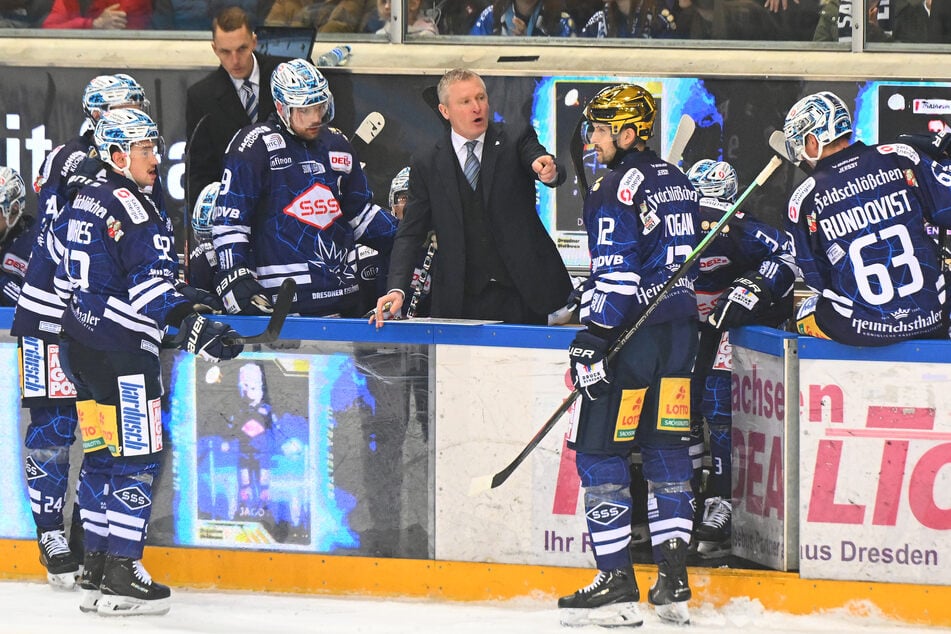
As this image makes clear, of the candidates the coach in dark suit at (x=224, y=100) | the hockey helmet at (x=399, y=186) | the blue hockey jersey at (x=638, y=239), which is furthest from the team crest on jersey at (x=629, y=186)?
the coach in dark suit at (x=224, y=100)

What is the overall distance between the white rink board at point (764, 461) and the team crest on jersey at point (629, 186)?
2.51 ft

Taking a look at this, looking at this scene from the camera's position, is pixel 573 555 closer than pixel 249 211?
Yes

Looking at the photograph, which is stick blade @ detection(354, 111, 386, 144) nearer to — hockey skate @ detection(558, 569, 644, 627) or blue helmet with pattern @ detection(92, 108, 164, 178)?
blue helmet with pattern @ detection(92, 108, 164, 178)

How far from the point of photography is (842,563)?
4969mm

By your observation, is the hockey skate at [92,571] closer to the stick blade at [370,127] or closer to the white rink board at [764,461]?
the white rink board at [764,461]

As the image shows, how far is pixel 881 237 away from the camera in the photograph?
4898 mm

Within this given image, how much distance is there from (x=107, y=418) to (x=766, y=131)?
11.7 ft

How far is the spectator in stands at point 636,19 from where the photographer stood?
735 cm

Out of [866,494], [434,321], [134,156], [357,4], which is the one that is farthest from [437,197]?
[357,4]

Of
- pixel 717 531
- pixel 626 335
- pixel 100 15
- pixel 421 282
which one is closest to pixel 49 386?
pixel 421 282

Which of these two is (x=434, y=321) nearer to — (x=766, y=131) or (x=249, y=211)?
(x=249, y=211)

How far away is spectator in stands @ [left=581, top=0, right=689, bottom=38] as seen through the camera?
7.35 meters

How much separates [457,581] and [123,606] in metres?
1.13

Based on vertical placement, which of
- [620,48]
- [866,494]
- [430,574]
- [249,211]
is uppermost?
[620,48]
